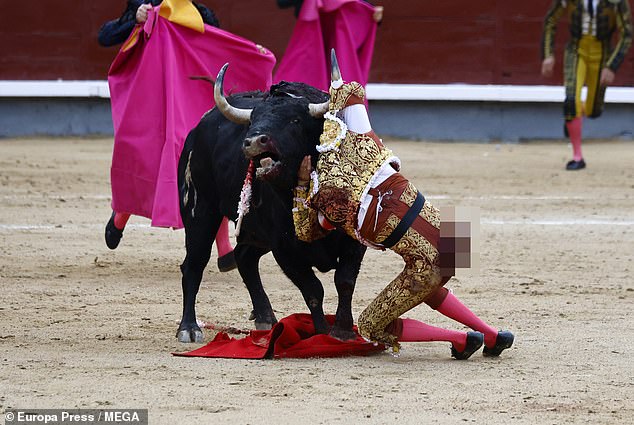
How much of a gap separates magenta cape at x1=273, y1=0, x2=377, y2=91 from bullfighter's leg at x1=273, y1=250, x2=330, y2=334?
8.57 feet

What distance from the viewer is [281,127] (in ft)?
12.3

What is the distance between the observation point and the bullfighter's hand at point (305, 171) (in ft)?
12.4

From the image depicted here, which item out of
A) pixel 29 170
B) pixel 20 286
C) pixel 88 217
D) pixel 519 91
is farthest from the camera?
pixel 519 91

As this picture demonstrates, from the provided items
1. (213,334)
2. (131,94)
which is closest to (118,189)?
(131,94)

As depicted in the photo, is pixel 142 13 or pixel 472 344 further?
pixel 142 13

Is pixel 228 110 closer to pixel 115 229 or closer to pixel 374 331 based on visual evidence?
pixel 374 331

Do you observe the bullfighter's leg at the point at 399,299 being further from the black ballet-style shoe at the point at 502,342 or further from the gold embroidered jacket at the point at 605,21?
the gold embroidered jacket at the point at 605,21

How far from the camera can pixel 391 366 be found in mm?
3809

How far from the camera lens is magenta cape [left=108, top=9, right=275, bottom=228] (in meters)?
5.33

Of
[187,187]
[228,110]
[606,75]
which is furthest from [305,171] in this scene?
[606,75]

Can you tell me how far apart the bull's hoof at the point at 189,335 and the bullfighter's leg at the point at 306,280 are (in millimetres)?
433

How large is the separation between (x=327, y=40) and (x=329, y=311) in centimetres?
228

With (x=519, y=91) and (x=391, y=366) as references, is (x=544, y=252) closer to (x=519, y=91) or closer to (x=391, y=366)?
(x=391, y=366)

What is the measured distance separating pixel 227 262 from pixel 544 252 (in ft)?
5.56
